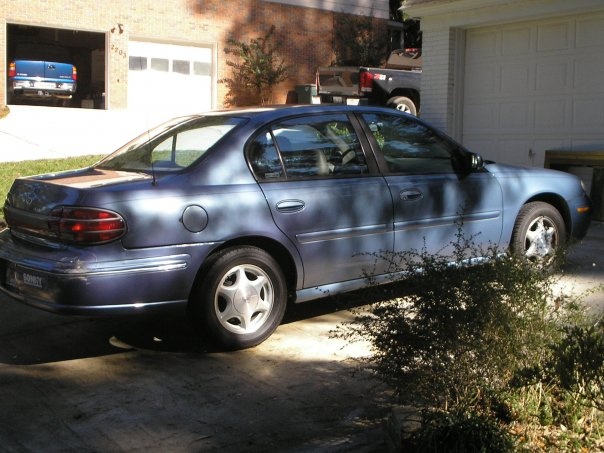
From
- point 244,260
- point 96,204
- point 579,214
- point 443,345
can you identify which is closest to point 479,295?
point 443,345

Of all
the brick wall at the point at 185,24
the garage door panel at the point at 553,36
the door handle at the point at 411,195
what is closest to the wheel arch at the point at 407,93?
the garage door panel at the point at 553,36

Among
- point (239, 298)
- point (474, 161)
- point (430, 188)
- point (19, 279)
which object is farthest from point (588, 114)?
point (19, 279)

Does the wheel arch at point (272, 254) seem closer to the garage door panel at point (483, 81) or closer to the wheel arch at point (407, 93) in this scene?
the garage door panel at point (483, 81)

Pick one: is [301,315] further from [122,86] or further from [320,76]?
[122,86]

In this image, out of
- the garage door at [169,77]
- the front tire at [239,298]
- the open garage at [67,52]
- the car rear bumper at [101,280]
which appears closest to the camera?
the car rear bumper at [101,280]

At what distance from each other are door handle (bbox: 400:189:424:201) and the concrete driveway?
3.02 ft

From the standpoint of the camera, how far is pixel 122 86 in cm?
2212

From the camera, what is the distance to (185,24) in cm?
2298

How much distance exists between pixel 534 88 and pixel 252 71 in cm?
1419

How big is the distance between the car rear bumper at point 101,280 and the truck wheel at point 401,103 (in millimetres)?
13352

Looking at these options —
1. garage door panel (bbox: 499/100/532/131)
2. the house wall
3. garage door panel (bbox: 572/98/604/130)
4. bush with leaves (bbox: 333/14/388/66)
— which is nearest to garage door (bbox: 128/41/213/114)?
bush with leaves (bbox: 333/14/388/66)

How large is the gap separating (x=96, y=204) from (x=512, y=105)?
28.7ft

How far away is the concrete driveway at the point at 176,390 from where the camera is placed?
12.7 feet

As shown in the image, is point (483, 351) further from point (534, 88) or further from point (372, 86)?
point (372, 86)
